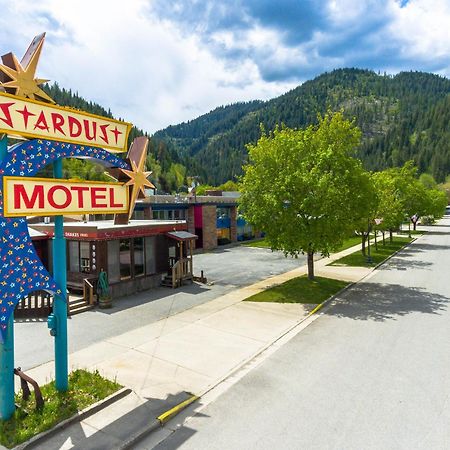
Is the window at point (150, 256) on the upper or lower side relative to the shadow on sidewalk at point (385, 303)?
upper

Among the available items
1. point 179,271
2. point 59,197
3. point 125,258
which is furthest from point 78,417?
point 179,271

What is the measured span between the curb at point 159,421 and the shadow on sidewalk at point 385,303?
9725mm

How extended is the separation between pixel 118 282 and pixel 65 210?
1185cm

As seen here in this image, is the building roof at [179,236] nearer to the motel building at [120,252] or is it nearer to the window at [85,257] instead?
the motel building at [120,252]

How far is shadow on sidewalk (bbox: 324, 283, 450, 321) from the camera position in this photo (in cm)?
1692

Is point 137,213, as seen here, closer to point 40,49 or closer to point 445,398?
point 40,49

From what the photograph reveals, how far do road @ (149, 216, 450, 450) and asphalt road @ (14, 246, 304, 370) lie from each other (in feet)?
20.1

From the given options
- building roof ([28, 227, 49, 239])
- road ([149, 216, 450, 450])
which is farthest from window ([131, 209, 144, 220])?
road ([149, 216, 450, 450])

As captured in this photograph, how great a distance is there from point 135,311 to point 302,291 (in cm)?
931

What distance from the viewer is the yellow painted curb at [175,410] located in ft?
27.2

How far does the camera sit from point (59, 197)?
27.8 feet

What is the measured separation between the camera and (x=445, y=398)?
30.3 feet

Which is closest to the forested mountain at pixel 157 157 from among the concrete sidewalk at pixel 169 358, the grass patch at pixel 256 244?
the grass patch at pixel 256 244

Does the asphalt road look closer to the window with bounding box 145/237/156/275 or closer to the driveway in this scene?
the driveway
